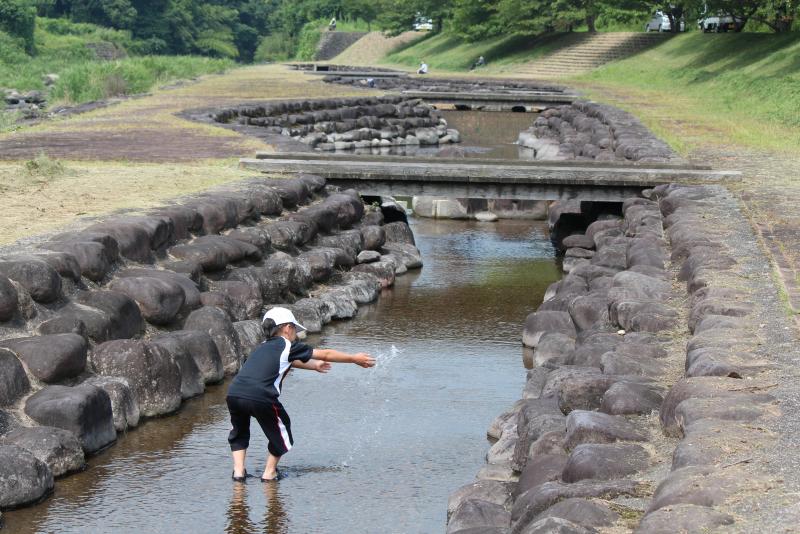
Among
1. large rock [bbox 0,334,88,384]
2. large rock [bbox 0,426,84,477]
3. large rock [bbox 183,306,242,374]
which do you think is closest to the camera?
large rock [bbox 0,426,84,477]

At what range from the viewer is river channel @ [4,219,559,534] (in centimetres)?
813

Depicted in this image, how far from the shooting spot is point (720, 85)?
129 ft

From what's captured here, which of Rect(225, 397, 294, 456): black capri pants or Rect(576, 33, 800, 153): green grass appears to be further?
Rect(576, 33, 800, 153): green grass

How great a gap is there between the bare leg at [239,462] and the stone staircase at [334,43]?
90.7 metres

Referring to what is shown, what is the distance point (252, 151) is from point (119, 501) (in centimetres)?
1337

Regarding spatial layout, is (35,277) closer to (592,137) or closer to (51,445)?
(51,445)

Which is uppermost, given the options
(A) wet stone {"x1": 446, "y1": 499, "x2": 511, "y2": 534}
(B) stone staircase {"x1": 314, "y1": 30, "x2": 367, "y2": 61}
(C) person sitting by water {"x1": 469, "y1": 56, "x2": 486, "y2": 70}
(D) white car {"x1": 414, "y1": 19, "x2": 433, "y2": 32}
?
(A) wet stone {"x1": 446, "y1": 499, "x2": 511, "y2": 534}

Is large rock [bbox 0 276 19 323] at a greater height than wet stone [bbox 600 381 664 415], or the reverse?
large rock [bbox 0 276 19 323]

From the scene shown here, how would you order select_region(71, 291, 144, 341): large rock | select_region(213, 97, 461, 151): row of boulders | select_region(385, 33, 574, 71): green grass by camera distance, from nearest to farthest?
select_region(71, 291, 144, 341): large rock
select_region(213, 97, 461, 151): row of boulders
select_region(385, 33, 574, 71): green grass

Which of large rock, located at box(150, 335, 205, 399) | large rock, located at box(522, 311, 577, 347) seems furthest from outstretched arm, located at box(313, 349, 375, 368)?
large rock, located at box(522, 311, 577, 347)

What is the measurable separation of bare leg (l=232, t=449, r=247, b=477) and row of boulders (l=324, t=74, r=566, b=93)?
123ft

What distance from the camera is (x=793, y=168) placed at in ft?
65.7

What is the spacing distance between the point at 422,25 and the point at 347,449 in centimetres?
8379

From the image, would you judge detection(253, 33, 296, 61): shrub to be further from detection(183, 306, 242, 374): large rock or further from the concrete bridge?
detection(183, 306, 242, 374): large rock
